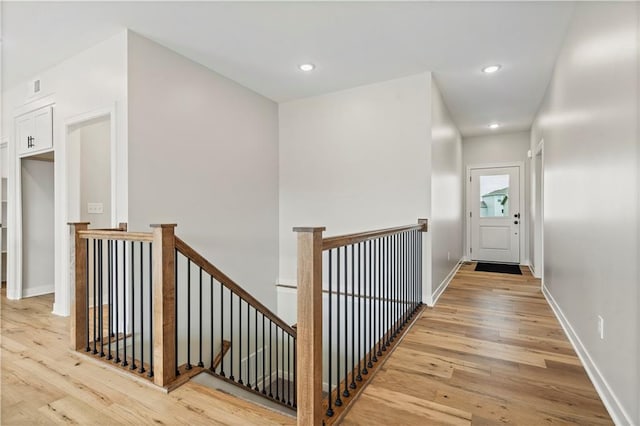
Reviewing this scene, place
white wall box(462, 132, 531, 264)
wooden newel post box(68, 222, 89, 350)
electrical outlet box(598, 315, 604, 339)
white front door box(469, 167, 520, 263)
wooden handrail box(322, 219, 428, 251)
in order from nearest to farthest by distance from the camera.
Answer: wooden handrail box(322, 219, 428, 251)
electrical outlet box(598, 315, 604, 339)
wooden newel post box(68, 222, 89, 350)
white wall box(462, 132, 531, 264)
white front door box(469, 167, 520, 263)

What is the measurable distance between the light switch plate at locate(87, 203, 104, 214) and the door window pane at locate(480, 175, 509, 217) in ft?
21.9

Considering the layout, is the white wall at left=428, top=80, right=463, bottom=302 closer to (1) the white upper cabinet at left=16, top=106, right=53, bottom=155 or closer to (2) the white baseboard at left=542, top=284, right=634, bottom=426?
(2) the white baseboard at left=542, top=284, right=634, bottom=426

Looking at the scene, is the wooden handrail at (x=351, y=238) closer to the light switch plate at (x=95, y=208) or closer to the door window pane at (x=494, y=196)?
the light switch plate at (x=95, y=208)

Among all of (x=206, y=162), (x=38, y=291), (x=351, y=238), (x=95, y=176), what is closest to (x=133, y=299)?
(x=351, y=238)

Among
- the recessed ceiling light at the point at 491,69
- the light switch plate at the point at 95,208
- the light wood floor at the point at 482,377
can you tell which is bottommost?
the light wood floor at the point at 482,377

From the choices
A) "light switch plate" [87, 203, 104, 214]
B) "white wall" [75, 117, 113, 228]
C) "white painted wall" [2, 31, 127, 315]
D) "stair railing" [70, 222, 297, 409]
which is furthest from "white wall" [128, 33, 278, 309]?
"light switch plate" [87, 203, 104, 214]

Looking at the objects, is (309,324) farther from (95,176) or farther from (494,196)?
(494,196)

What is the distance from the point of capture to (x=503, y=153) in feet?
21.4

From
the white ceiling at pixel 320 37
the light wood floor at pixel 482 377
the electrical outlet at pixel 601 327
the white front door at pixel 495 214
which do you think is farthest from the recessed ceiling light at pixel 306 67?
the white front door at pixel 495 214

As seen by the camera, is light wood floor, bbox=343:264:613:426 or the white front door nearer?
light wood floor, bbox=343:264:613:426

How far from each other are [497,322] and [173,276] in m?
2.92

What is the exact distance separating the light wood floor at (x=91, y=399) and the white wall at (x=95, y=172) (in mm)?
1847

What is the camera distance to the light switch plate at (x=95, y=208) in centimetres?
A: 394

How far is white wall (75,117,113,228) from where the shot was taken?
387cm
